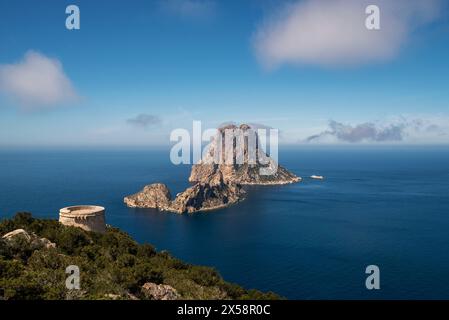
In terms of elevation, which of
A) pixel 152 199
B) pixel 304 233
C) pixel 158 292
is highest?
pixel 158 292

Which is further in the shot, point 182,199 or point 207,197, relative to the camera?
point 207,197

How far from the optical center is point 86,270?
81.8 ft

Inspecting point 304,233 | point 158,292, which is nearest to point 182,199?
point 304,233

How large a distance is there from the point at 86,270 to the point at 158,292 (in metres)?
5.40

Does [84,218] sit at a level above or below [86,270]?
above

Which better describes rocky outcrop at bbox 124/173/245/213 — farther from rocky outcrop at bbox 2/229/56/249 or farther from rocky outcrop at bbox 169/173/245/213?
rocky outcrop at bbox 2/229/56/249

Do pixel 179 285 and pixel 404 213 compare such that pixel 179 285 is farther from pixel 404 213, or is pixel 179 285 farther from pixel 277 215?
pixel 404 213

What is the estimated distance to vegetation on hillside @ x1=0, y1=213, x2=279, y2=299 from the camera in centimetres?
2017

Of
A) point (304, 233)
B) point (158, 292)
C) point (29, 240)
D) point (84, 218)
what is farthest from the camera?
point (304, 233)

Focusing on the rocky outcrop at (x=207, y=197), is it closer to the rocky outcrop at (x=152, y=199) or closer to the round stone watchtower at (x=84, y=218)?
the rocky outcrop at (x=152, y=199)

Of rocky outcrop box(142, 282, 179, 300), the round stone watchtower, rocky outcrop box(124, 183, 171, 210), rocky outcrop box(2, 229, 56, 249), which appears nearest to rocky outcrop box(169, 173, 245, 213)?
rocky outcrop box(124, 183, 171, 210)

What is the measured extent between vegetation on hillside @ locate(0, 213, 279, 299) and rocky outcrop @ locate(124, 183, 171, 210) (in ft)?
316

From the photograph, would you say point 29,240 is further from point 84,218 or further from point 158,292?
point 158,292
